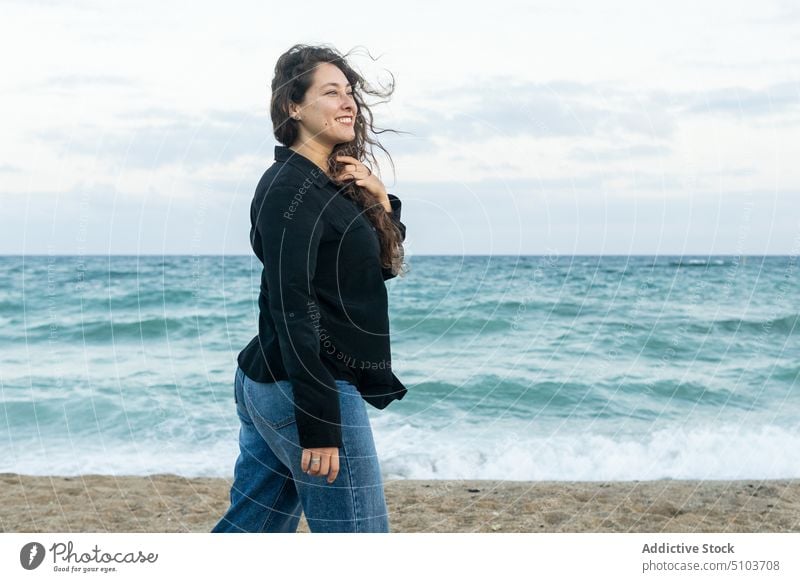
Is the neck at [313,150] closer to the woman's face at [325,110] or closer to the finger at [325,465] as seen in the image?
the woman's face at [325,110]

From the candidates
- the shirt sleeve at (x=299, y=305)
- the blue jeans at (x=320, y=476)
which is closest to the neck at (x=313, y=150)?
the shirt sleeve at (x=299, y=305)

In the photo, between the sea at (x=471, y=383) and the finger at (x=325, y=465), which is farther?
the sea at (x=471, y=383)

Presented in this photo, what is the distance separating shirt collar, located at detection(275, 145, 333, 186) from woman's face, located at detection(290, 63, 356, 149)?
90mm

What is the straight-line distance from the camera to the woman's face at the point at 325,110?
271 centimetres

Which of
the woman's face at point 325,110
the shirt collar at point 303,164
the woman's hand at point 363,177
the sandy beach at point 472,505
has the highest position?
the woman's face at point 325,110

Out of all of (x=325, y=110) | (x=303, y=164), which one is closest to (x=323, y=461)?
(x=303, y=164)

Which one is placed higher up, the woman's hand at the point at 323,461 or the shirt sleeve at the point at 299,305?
the shirt sleeve at the point at 299,305

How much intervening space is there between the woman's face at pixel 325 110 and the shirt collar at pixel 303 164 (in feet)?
0.30

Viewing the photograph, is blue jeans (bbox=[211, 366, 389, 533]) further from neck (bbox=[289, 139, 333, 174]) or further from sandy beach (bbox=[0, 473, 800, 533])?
sandy beach (bbox=[0, 473, 800, 533])

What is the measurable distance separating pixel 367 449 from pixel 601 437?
19.9ft

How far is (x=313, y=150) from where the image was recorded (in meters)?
2.71
